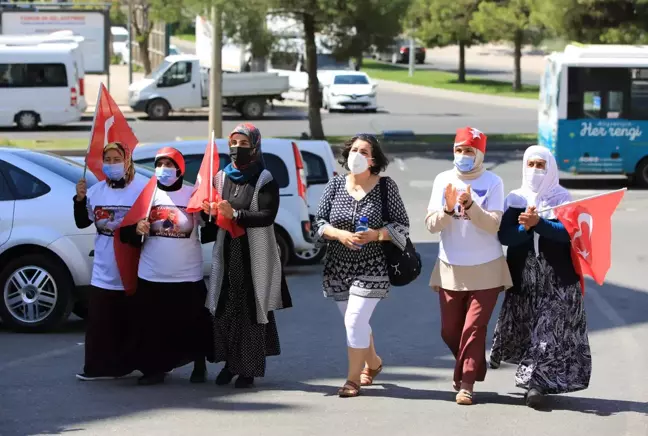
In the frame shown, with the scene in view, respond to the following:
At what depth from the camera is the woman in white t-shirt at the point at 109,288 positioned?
8.15 meters

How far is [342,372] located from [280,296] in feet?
3.33

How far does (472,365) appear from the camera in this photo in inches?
295

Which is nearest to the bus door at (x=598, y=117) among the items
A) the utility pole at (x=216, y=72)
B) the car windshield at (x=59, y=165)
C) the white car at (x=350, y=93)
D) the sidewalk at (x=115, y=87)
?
the utility pole at (x=216, y=72)

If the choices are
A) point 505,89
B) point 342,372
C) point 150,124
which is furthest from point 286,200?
point 505,89

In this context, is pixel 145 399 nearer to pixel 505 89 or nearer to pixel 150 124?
pixel 150 124

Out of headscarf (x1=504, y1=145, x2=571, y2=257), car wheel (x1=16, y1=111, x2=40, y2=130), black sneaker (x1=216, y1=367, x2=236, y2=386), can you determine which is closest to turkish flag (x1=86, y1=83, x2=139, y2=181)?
black sneaker (x1=216, y1=367, x2=236, y2=386)

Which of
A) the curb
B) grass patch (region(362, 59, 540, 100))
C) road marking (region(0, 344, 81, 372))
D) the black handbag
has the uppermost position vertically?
the black handbag

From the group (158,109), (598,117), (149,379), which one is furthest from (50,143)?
(149,379)

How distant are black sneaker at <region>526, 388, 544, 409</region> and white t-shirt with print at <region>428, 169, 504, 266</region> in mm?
838

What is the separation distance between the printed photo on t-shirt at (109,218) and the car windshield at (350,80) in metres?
36.4

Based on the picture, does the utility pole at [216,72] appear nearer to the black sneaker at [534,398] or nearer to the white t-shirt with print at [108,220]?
the white t-shirt with print at [108,220]

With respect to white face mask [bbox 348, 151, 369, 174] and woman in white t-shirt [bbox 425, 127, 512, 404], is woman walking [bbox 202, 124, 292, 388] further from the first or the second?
woman in white t-shirt [bbox 425, 127, 512, 404]

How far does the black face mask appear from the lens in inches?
306

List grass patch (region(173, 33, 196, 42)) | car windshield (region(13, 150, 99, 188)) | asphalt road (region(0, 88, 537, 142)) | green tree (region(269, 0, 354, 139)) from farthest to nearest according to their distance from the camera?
1. grass patch (region(173, 33, 196, 42))
2. asphalt road (region(0, 88, 537, 142))
3. green tree (region(269, 0, 354, 139))
4. car windshield (region(13, 150, 99, 188))
